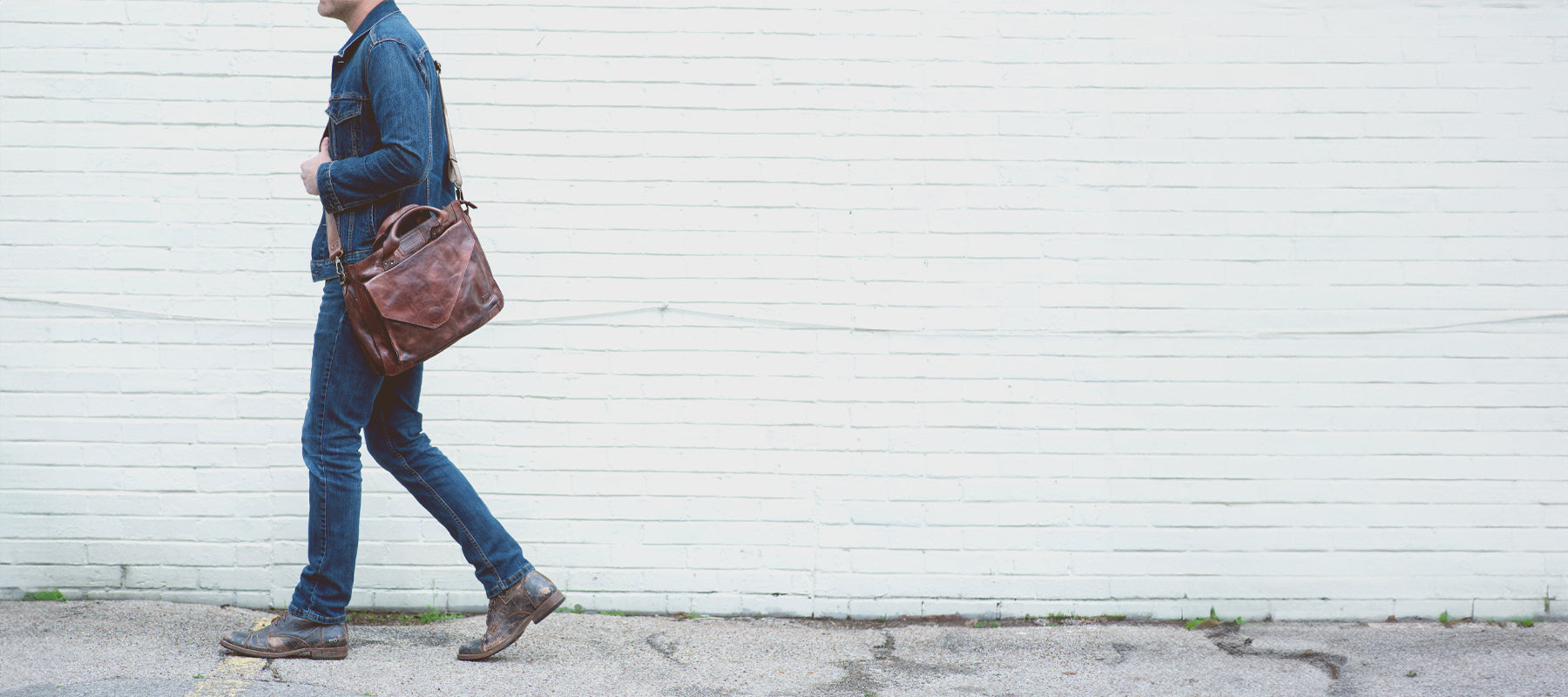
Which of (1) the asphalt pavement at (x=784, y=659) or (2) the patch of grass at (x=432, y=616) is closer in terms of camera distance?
(1) the asphalt pavement at (x=784, y=659)

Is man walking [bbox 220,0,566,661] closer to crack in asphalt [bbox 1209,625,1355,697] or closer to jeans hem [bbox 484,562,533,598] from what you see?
jeans hem [bbox 484,562,533,598]

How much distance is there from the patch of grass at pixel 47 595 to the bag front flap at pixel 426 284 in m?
1.90

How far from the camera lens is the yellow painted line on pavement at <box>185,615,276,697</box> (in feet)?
9.42

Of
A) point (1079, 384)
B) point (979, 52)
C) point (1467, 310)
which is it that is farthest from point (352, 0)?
point (1467, 310)

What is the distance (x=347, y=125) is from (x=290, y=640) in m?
1.38

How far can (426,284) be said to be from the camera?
2.88 meters

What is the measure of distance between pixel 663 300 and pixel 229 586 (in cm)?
172

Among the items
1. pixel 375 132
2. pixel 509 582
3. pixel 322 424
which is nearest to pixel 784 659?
pixel 509 582

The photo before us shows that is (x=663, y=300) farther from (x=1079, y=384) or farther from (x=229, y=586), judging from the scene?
(x=229, y=586)

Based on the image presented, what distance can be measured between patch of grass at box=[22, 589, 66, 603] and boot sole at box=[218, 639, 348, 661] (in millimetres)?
1032

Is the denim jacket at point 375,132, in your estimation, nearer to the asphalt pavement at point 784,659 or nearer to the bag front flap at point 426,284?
the bag front flap at point 426,284

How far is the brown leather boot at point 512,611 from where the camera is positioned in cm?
322

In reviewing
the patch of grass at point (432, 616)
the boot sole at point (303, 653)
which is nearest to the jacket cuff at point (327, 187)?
the boot sole at point (303, 653)

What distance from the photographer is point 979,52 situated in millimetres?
3756
